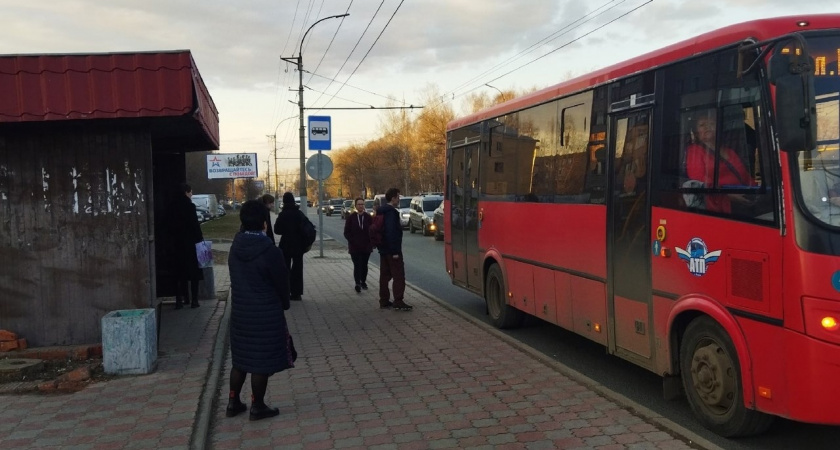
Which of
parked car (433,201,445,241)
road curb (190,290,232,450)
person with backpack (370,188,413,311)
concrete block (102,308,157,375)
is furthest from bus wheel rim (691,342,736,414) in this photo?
parked car (433,201,445,241)

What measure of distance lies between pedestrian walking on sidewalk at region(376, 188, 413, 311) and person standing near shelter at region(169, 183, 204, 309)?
2.70 m

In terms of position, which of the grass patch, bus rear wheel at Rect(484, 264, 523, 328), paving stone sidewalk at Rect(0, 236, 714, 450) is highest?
bus rear wheel at Rect(484, 264, 523, 328)

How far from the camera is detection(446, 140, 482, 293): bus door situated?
10289 mm

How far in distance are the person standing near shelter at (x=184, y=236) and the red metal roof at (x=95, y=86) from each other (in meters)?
3.88

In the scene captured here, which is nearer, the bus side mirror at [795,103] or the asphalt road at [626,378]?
the bus side mirror at [795,103]

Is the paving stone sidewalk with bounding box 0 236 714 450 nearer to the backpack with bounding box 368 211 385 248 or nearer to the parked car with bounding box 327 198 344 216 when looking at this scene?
the backpack with bounding box 368 211 385 248

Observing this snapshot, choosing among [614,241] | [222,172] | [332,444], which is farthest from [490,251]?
[222,172]

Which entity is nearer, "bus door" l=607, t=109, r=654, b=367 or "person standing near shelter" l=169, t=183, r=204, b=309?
"bus door" l=607, t=109, r=654, b=367

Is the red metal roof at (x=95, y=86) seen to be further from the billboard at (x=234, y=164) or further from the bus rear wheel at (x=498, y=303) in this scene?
the billboard at (x=234, y=164)

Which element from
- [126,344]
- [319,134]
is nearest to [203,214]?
[319,134]

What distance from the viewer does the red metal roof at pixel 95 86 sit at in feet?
21.5

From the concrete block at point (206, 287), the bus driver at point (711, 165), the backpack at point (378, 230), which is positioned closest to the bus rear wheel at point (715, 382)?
the bus driver at point (711, 165)

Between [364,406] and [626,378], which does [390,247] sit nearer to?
[626,378]

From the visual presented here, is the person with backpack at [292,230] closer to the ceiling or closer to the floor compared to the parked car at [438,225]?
closer to the ceiling
